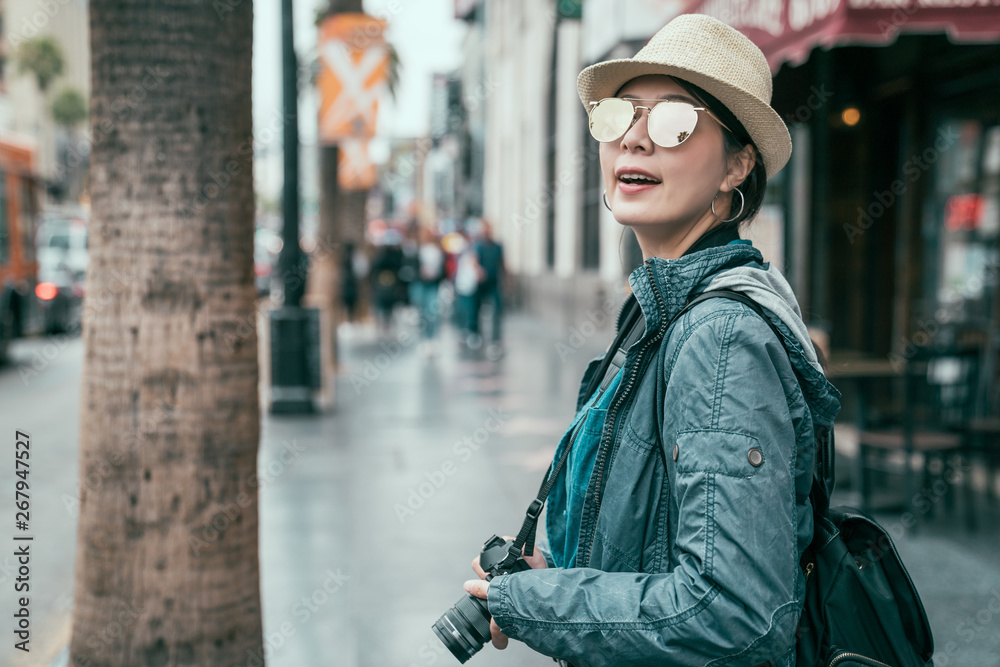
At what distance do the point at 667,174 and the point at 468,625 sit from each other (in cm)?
81

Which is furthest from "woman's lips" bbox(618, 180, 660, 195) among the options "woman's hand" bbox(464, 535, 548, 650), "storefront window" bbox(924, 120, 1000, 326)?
"storefront window" bbox(924, 120, 1000, 326)

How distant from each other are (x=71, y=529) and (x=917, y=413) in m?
5.32

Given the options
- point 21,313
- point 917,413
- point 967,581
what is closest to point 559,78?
point 21,313

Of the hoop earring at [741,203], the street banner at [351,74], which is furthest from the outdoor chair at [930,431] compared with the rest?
the street banner at [351,74]

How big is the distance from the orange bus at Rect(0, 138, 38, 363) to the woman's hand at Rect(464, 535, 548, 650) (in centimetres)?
1349

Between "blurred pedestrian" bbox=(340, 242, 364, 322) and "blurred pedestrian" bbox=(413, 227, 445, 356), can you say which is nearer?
"blurred pedestrian" bbox=(413, 227, 445, 356)

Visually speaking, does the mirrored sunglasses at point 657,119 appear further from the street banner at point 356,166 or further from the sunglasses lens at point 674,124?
the street banner at point 356,166

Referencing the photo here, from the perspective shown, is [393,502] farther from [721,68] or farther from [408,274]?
[408,274]

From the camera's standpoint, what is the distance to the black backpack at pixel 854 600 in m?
1.44

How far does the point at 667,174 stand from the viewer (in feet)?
4.87

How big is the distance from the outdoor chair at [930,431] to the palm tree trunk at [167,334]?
13.1ft

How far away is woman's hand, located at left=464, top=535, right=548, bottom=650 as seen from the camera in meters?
1.49

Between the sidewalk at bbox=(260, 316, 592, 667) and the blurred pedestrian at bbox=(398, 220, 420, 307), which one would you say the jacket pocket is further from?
the blurred pedestrian at bbox=(398, 220, 420, 307)

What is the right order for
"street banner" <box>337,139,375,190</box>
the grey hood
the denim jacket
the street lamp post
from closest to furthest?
the denim jacket < the grey hood < the street lamp post < "street banner" <box>337,139,375,190</box>
